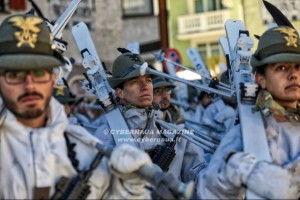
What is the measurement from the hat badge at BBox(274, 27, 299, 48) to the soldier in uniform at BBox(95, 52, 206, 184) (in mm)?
1570

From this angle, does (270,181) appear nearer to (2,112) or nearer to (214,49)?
(2,112)

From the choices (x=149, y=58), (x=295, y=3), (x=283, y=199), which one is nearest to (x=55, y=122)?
(x=283, y=199)

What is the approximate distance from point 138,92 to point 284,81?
78.3 inches

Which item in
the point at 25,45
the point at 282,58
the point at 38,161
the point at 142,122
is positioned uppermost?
the point at 25,45

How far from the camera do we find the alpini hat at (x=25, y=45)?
352 centimetres

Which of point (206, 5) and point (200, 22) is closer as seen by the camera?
point (200, 22)

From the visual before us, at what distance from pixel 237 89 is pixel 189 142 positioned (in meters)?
1.41

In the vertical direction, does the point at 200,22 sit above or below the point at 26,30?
below

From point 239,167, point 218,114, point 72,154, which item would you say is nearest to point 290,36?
point 239,167

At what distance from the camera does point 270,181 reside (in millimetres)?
3668

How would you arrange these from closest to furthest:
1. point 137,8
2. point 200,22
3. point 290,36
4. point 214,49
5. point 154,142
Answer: point 290,36, point 154,142, point 214,49, point 137,8, point 200,22

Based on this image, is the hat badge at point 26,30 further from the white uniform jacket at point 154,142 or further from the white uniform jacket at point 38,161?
the white uniform jacket at point 154,142

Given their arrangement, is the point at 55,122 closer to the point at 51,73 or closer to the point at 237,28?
the point at 51,73

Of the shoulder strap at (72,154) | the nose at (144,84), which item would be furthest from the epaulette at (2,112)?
the nose at (144,84)
